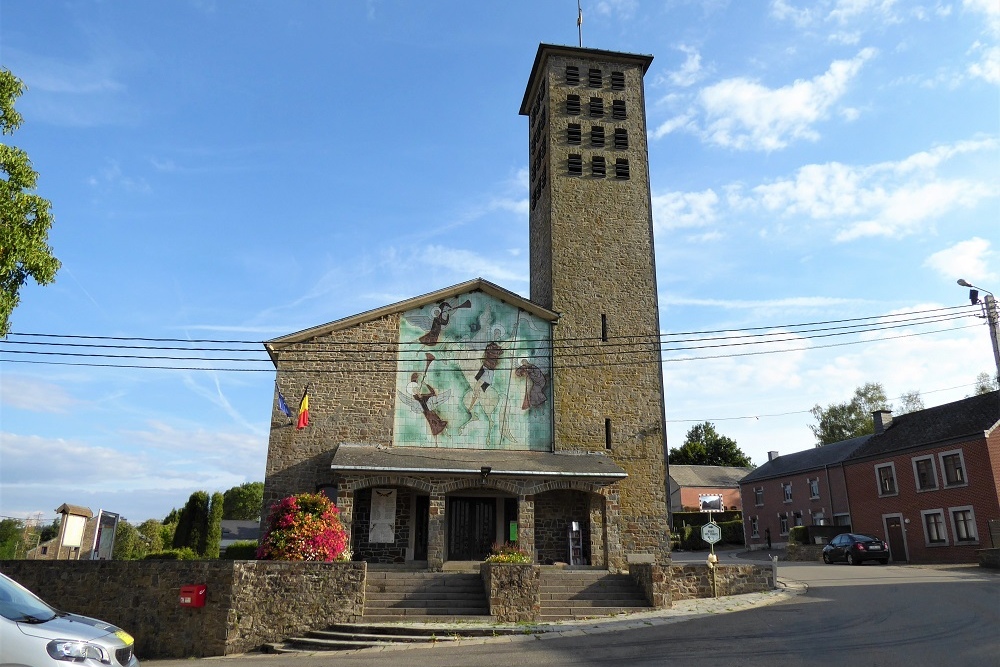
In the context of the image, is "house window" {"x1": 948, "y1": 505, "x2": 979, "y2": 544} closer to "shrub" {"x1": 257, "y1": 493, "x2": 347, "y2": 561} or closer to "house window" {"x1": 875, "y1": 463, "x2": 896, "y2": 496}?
"house window" {"x1": 875, "y1": 463, "x2": 896, "y2": 496}

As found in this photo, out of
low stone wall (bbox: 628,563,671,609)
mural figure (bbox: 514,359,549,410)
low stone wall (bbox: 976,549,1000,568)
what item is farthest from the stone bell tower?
low stone wall (bbox: 976,549,1000,568)

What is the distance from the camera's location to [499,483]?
68.9ft

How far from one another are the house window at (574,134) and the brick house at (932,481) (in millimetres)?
20942

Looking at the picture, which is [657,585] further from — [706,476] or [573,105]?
[706,476]

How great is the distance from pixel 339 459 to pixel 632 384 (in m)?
10.8

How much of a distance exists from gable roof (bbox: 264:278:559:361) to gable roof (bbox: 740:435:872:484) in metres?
23.3

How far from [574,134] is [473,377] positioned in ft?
37.4

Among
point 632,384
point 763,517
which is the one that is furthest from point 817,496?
point 632,384

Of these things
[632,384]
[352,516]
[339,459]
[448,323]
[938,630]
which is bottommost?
[938,630]

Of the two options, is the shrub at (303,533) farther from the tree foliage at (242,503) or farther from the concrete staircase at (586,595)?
the tree foliage at (242,503)

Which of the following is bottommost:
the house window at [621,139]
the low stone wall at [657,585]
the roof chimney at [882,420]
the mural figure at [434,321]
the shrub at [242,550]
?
the low stone wall at [657,585]

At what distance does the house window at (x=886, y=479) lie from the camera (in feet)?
108

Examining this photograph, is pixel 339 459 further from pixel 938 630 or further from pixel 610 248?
pixel 938 630

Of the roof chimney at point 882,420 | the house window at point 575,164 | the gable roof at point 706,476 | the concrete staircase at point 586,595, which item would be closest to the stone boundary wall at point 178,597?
the concrete staircase at point 586,595
